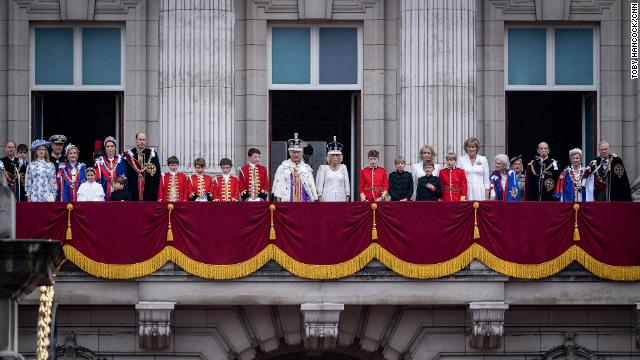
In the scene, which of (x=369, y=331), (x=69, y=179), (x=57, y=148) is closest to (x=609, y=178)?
(x=369, y=331)

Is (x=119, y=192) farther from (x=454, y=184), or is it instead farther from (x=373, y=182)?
(x=454, y=184)

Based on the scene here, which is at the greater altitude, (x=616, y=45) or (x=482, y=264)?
(x=616, y=45)

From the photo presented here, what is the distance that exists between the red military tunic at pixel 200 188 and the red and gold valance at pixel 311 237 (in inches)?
62.6

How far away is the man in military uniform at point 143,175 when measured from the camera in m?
51.5

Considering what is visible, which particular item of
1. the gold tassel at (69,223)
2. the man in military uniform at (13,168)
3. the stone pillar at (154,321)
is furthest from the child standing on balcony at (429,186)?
the man in military uniform at (13,168)

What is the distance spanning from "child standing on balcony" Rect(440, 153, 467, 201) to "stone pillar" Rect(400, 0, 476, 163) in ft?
10.7

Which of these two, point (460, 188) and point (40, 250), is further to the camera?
point (460, 188)

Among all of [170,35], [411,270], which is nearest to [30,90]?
[170,35]

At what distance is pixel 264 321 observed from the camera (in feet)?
165

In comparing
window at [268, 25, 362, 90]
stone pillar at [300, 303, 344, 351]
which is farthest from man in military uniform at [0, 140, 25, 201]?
window at [268, 25, 362, 90]

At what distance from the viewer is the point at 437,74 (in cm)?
5400

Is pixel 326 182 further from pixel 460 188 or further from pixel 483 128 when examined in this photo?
pixel 483 128

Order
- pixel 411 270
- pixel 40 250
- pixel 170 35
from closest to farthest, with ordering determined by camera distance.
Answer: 1. pixel 40 250
2. pixel 411 270
3. pixel 170 35

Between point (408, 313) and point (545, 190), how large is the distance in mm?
4157
